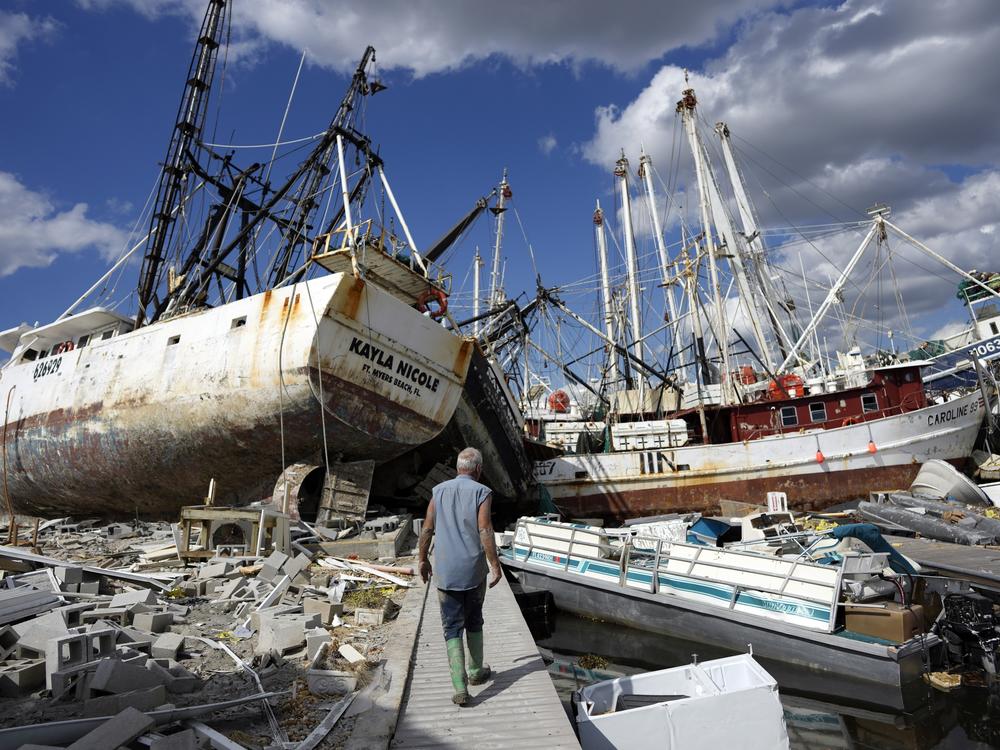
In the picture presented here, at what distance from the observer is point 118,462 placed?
53.3 ft

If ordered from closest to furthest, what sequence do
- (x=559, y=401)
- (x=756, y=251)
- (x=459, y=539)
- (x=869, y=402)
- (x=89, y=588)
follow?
(x=459, y=539), (x=89, y=588), (x=869, y=402), (x=756, y=251), (x=559, y=401)

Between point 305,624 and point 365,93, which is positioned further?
point 365,93

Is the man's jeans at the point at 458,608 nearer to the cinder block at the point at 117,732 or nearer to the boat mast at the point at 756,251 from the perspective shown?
the cinder block at the point at 117,732

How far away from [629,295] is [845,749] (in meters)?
29.1

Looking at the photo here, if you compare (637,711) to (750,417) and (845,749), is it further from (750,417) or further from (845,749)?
(750,417)

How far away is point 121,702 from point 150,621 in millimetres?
2215

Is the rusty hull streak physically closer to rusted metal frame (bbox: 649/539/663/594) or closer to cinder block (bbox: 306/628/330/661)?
rusted metal frame (bbox: 649/539/663/594)

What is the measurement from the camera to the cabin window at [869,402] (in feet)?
70.2

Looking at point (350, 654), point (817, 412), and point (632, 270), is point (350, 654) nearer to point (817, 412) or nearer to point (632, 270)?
point (817, 412)

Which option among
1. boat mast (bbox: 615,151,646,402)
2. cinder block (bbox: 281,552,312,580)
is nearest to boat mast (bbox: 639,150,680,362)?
boat mast (bbox: 615,151,646,402)

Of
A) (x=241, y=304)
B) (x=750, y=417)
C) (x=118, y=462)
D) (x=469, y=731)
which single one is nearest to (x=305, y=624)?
(x=469, y=731)

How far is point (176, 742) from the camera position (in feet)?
10.1

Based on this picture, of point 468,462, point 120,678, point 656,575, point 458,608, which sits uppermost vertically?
point 468,462

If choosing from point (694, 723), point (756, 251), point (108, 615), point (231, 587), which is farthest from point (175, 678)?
point (756, 251)
